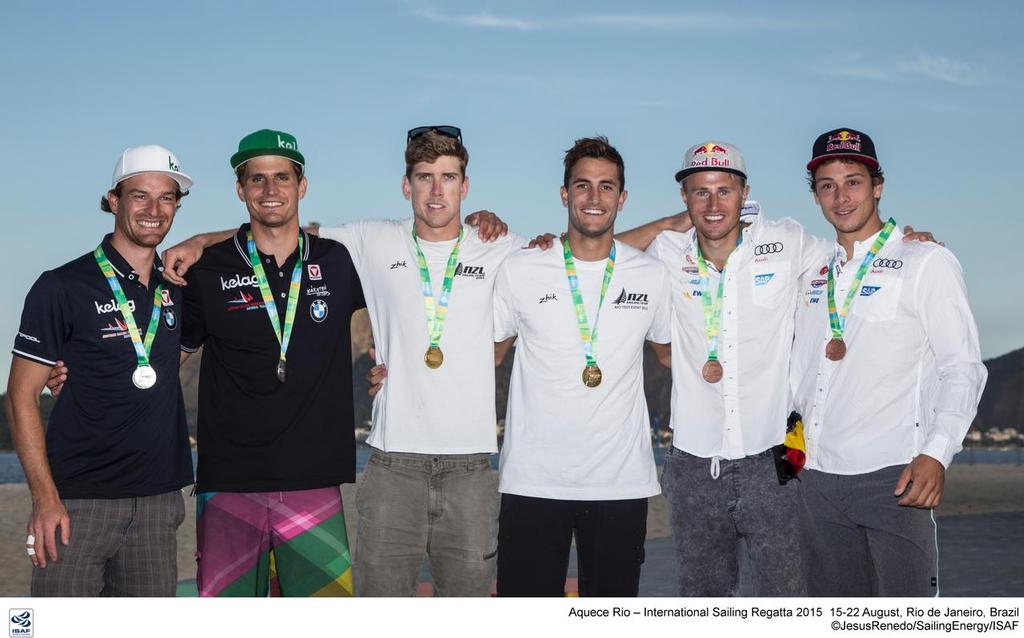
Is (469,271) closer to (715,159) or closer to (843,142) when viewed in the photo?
(715,159)

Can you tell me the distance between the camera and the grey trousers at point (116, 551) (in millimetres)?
5617

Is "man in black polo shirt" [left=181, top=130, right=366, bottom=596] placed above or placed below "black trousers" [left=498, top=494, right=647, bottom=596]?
above

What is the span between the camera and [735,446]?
5.86m

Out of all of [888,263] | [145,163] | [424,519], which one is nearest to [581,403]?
[424,519]

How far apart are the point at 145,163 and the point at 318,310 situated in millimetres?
1495

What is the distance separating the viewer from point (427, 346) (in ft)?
19.3

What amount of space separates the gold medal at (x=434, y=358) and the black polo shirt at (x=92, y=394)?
5.40ft

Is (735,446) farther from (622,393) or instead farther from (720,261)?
(720,261)

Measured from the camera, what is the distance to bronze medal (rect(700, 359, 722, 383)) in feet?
19.4

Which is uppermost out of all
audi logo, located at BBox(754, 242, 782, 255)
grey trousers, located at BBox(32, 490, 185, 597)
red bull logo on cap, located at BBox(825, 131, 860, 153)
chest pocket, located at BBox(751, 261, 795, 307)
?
red bull logo on cap, located at BBox(825, 131, 860, 153)

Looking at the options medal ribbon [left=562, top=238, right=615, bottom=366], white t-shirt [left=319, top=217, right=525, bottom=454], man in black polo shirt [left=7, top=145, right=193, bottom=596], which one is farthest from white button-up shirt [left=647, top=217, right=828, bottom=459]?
man in black polo shirt [left=7, top=145, right=193, bottom=596]

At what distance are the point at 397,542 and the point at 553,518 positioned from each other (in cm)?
99

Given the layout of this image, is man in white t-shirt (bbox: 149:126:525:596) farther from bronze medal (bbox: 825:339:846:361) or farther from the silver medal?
bronze medal (bbox: 825:339:846:361)

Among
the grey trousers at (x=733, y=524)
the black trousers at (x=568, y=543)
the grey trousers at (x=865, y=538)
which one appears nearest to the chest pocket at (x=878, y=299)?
the grey trousers at (x=865, y=538)
